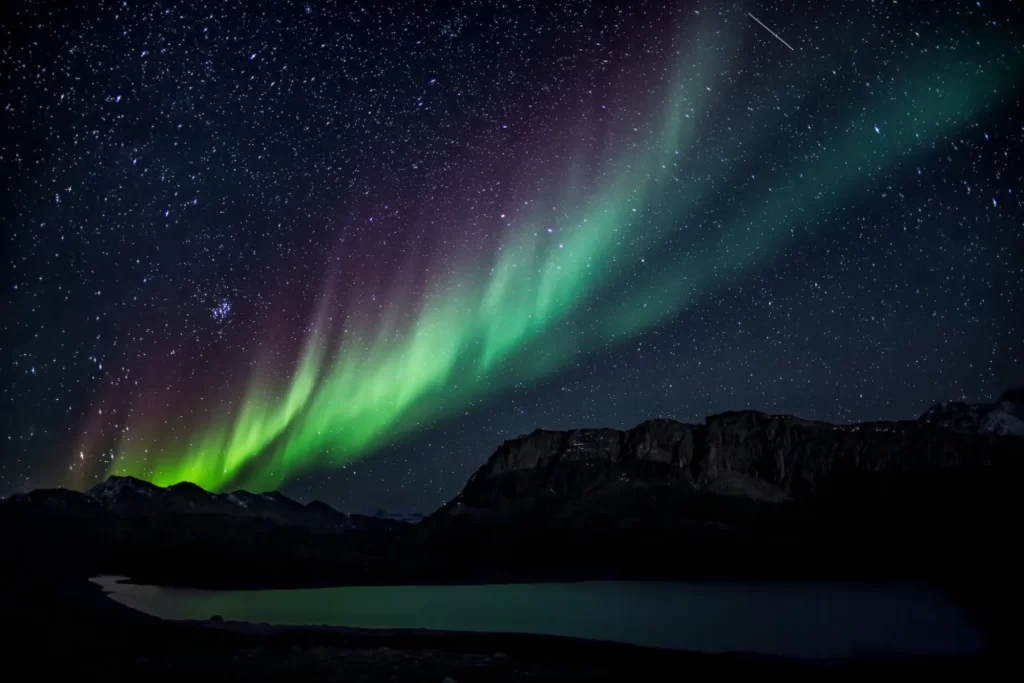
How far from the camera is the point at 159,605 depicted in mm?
64062

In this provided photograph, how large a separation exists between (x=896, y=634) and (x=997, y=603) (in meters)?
22.7

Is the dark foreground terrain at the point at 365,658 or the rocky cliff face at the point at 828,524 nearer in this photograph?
the dark foreground terrain at the point at 365,658

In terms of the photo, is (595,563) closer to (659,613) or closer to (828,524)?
(828,524)

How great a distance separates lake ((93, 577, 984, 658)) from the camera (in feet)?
129

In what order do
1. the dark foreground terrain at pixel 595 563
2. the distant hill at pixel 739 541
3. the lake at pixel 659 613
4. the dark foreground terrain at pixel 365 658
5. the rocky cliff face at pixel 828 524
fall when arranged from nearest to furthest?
the dark foreground terrain at pixel 365 658
the dark foreground terrain at pixel 595 563
the lake at pixel 659 613
the distant hill at pixel 739 541
the rocky cliff face at pixel 828 524

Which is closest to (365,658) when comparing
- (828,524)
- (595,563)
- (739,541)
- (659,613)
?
(659,613)

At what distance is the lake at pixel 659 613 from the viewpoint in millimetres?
39375

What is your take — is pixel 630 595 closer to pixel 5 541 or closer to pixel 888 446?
pixel 888 446

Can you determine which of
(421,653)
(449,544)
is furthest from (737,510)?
(421,653)

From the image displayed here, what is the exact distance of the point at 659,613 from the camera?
57.5m

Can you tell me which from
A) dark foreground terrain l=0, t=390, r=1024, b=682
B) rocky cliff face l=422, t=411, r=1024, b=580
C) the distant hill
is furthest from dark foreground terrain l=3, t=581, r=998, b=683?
rocky cliff face l=422, t=411, r=1024, b=580

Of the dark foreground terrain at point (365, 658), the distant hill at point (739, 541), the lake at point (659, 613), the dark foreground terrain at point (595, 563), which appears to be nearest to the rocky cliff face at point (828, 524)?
the distant hill at point (739, 541)

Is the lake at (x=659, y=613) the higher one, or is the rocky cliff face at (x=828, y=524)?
the rocky cliff face at (x=828, y=524)

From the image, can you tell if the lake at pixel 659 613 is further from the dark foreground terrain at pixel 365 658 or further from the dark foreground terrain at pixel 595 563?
the dark foreground terrain at pixel 365 658
